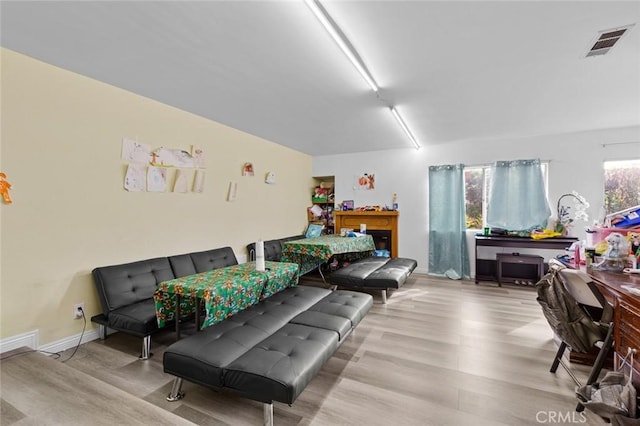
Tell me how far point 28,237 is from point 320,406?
2.65 meters

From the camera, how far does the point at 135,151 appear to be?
9.50ft

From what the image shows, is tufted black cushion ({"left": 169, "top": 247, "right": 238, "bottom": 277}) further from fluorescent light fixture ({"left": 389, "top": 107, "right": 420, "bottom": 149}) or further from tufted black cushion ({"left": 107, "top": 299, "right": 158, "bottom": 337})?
fluorescent light fixture ({"left": 389, "top": 107, "right": 420, "bottom": 149})

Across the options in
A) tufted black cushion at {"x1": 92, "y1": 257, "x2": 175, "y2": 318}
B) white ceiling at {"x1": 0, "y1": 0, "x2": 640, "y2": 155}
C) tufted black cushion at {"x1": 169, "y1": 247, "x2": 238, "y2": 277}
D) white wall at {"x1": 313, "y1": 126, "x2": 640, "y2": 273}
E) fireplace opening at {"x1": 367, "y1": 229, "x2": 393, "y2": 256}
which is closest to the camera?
white ceiling at {"x1": 0, "y1": 0, "x2": 640, "y2": 155}

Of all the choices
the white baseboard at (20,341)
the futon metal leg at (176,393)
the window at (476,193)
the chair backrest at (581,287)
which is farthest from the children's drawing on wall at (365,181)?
the white baseboard at (20,341)

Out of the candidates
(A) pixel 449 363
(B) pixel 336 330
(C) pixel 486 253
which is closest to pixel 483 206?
(C) pixel 486 253

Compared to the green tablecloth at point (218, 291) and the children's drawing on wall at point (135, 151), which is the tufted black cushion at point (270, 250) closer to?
the green tablecloth at point (218, 291)

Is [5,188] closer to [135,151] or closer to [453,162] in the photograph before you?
[135,151]

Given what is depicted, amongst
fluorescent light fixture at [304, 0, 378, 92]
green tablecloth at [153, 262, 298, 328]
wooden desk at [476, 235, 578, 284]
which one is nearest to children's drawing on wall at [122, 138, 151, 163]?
green tablecloth at [153, 262, 298, 328]

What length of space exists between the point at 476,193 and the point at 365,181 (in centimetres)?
A: 211

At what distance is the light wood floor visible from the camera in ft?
4.86

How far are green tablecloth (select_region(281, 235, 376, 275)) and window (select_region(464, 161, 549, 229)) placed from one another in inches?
79.0

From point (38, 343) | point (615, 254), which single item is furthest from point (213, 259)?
point (615, 254)

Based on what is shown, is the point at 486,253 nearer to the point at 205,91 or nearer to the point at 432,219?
Result: the point at 432,219

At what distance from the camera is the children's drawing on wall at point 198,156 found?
3521mm
